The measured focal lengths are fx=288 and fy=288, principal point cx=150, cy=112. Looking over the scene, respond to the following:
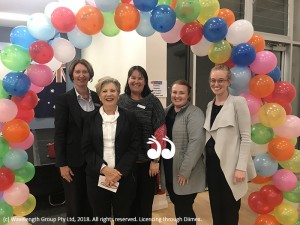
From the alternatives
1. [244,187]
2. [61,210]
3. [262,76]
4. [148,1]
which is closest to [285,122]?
[262,76]

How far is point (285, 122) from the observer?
239cm

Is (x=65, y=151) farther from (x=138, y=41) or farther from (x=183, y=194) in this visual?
(x=138, y=41)

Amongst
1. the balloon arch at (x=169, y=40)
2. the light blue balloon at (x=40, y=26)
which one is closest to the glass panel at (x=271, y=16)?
the balloon arch at (x=169, y=40)

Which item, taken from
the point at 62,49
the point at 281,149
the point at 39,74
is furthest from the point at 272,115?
the point at 39,74

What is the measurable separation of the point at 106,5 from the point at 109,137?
94cm

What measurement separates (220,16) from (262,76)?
59 centimetres

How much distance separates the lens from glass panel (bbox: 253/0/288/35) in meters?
4.66

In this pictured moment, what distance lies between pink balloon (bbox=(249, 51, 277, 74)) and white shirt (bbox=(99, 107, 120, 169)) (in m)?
1.21

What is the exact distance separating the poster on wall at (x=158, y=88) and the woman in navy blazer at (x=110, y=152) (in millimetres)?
1525

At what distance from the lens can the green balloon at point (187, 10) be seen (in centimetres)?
208

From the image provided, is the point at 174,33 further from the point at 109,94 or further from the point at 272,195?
the point at 272,195

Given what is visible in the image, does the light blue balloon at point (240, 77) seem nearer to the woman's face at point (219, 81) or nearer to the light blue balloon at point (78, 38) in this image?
the woman's face at point (219, 81)

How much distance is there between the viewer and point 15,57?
1997mm

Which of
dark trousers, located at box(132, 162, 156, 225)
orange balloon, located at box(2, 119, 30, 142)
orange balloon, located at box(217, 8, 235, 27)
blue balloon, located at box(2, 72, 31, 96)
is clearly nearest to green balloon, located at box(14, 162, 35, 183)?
orange balloon, located at box(2, 119, 30, 142)
